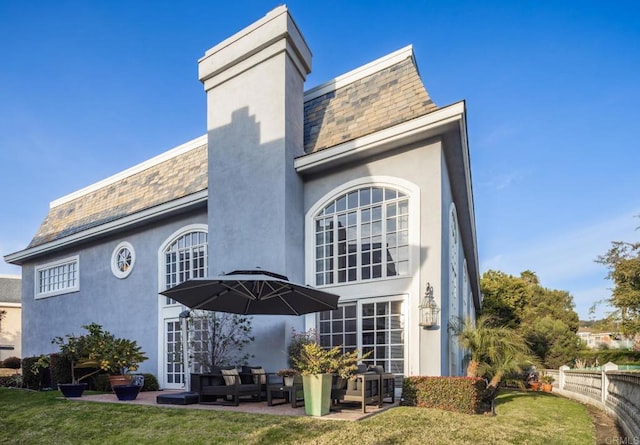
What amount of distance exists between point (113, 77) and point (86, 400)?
9.64 meters

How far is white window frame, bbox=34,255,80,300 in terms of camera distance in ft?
50.3

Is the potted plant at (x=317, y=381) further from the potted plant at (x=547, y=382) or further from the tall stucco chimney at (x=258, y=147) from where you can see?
the potted plant at (x=547, y=382)

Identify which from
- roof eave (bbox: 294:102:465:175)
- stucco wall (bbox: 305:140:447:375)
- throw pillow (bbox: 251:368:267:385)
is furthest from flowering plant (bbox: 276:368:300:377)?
roof eave (bbox: 294:102:465:175)

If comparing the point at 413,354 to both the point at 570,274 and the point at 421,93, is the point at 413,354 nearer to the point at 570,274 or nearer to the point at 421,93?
the point at 421,93

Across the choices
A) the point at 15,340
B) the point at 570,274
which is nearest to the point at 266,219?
the point at 570,274

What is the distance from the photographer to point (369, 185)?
385 inches

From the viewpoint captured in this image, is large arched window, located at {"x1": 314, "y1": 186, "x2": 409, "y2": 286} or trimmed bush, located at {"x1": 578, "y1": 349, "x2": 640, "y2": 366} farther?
trimmed bush, located at {"x1": 578, "y1": 349, "x2": 640, "y2": 366}

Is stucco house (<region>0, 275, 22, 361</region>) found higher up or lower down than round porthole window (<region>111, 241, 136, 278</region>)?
lower down

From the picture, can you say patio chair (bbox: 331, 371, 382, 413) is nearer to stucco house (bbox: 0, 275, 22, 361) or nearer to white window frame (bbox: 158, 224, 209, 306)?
white window frame (bbox: 158, 224, 209, 306)

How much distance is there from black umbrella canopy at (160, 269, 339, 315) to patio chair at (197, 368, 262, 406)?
1236 millimetres

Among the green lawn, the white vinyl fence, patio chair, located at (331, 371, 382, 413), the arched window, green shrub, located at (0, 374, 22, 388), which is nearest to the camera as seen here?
the green lawn

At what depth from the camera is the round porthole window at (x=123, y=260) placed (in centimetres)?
1376

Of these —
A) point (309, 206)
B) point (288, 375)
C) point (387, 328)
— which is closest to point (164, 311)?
point (309, 206)

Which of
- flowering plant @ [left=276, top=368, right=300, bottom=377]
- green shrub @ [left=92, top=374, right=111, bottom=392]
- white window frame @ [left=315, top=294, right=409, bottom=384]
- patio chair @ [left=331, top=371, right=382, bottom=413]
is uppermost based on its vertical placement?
white window frame @ [left=315, top=294, right=409, bottom=384]
